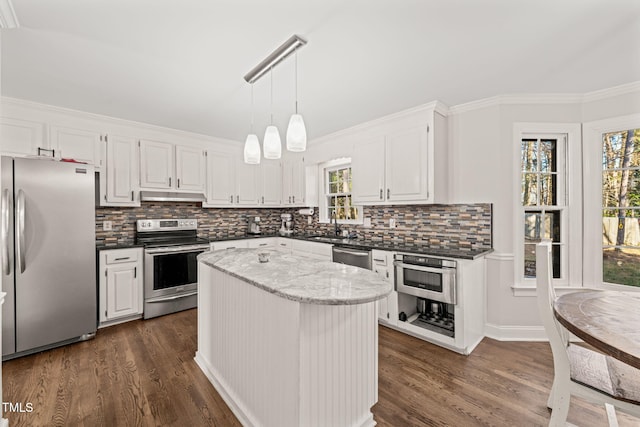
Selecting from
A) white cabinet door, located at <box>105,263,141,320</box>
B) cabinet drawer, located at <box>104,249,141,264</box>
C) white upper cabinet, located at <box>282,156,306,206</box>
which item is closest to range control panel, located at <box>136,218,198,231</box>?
cabinet drawer, located at <box>104,249,141,264</box>

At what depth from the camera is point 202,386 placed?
208 cm

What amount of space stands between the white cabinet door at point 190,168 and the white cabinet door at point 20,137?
4.49 feet

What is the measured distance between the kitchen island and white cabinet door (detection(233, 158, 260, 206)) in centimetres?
271

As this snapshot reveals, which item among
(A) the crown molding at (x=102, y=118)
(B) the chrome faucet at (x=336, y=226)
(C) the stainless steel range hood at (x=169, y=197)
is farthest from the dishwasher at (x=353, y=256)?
(A) the crown molding at (x=102, y=118)

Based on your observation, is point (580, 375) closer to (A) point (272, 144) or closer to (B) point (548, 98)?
(A) point (272, 144)

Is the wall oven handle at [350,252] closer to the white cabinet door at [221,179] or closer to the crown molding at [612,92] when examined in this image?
A: the white cabinet door at [221,179]

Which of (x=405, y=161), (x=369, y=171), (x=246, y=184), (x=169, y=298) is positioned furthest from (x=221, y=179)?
(x=405, y=161)

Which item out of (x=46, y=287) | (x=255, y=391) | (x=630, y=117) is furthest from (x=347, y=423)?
(x=630, y=117)

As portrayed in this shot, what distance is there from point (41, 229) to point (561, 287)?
5.01m

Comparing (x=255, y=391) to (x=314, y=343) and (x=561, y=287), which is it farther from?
(x=561, y=287)

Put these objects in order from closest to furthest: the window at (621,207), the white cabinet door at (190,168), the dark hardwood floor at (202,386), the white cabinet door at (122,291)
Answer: the dark hardwood floor at (202,386) < the window at (621,207) < the white cabinet door at (122,291) < the white cabinet door at (190,168)

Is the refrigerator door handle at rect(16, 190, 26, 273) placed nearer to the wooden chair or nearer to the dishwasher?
the dishwasher

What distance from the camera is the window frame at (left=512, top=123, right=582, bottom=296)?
281 cm

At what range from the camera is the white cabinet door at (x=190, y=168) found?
3930 mm
